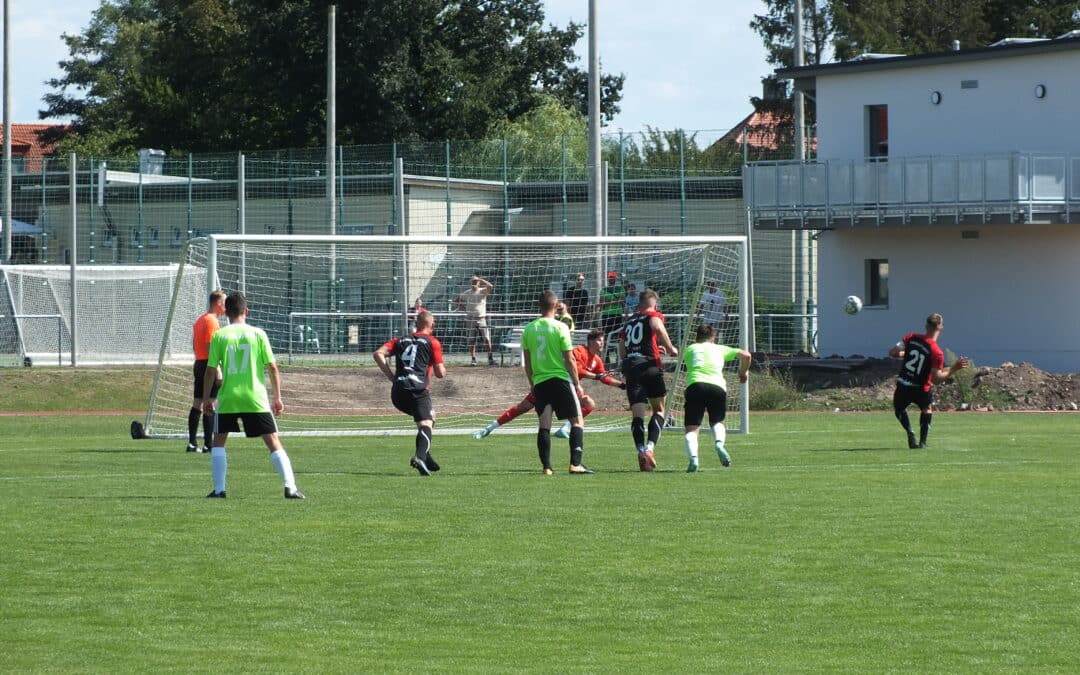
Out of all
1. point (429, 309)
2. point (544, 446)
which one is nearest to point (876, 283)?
point (429, 309)

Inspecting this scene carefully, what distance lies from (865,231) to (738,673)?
34257 millimetres

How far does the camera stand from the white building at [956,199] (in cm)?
3625

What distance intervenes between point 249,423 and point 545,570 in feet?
15.5

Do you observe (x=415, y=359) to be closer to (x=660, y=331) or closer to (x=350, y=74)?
(x=660, y=331)

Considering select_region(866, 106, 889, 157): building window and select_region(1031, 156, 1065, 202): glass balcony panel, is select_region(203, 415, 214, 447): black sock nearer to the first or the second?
select_region(1031, 156, 1065, 202): glass balcony panel

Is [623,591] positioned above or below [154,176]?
below

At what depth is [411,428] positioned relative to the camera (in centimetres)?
2431

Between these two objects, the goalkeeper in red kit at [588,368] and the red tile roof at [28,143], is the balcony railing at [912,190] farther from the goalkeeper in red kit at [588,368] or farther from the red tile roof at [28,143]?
the red tile roof at [28,143]

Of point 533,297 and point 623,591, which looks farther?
point 533,297

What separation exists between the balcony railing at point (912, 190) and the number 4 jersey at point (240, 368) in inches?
977

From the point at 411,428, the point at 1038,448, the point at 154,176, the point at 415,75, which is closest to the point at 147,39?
the point at 415,75

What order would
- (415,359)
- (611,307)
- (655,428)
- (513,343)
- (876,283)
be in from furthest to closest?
(876,283)
(513,343)
(611,307)
(655,428)
(415,359)

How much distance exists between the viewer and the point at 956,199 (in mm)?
36344

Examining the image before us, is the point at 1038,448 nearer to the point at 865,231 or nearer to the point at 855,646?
the point at 855,646
